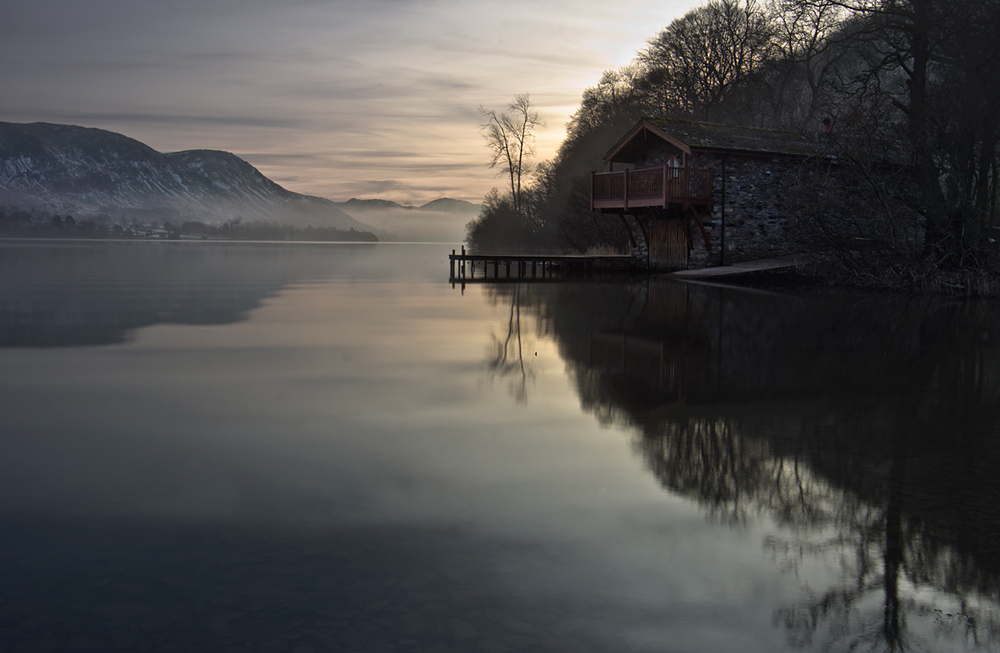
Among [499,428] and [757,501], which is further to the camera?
[499,428]

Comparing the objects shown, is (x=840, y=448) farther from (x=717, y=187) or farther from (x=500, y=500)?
(x=717, y=187)

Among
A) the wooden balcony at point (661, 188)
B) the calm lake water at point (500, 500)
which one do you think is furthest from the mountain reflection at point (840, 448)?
the wooden balcony at point (661, 188)

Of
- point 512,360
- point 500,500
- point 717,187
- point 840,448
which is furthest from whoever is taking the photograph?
point 717,187

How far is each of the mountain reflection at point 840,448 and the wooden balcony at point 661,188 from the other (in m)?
16.9

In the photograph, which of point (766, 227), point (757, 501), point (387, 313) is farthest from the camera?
point (766, 227)

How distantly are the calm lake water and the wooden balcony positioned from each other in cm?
2062

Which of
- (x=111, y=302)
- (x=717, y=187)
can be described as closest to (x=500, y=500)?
(x=111, y=302)

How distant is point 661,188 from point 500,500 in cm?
2925

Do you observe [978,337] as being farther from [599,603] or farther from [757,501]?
[599,603]

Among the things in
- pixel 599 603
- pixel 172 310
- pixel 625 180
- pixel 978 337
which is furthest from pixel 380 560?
pixel 625 180

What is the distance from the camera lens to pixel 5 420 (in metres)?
8.25

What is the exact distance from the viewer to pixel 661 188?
33531 millimetres

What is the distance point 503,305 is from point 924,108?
15.8 m

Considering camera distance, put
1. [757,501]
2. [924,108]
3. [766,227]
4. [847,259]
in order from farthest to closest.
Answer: [766,227], [847,259], [924,108], [757,501]
